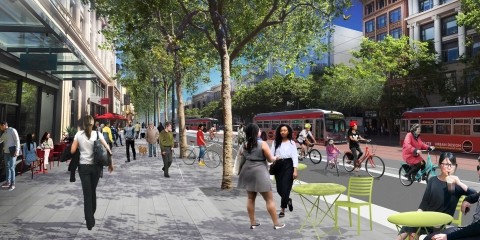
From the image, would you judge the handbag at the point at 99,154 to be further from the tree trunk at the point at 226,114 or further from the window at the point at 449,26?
the window at the point at 449,26

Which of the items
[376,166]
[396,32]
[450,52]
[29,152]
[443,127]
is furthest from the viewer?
[396,32]

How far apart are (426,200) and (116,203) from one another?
244 inches

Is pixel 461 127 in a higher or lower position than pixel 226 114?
lower

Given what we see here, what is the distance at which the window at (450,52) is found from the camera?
42.8 metres

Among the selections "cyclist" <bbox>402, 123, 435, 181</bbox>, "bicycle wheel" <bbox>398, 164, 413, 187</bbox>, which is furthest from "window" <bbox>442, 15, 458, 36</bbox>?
"cyclist" <bbox>402, 123, 435, 181</bbox>

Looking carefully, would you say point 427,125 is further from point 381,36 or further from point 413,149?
point 381,36

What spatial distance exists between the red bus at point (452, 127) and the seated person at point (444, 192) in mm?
20962

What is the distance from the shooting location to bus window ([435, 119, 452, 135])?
942 inches

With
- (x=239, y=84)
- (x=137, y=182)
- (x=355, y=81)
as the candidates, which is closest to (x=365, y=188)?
(x=137, y=182)

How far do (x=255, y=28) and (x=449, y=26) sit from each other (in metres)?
39.3

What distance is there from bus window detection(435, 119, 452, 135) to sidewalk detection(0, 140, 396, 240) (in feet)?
61.2

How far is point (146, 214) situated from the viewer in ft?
23.6

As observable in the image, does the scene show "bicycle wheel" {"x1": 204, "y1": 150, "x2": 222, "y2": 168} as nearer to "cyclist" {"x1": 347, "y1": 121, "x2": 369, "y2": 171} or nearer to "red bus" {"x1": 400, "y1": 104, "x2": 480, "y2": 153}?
"cyclist" {"x1": 347, "y1": 121, "x2": 369, "y2": 171}

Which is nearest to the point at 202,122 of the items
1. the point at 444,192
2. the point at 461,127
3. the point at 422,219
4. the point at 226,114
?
the point at 461,127
